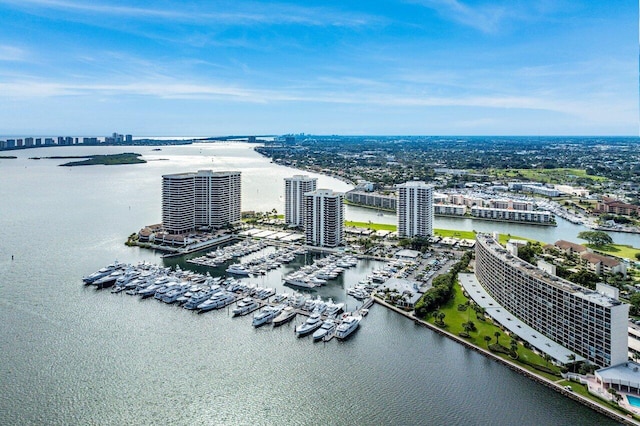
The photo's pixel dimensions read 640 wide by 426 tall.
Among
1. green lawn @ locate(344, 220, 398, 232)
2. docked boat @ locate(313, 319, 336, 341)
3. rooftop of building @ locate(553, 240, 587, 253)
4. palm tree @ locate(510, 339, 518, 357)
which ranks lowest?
docked boat @ locate(313, 319, 336, 341)

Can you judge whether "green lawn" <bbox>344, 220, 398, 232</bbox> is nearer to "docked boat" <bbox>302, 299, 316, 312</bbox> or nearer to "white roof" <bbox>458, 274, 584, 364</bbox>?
"white roof" <bbox>458, 274, 584, 364</bbox>

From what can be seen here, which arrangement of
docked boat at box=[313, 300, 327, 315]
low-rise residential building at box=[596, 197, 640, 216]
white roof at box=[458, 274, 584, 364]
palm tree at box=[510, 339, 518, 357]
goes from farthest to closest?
low-rise residential building at box=[596, 197, 640, 216] → docked boat at box=[313, 300, 327, 315] → palm tree at box=[510, 339, 518, 357] → white roof at box=[458, 274, 584, 364]

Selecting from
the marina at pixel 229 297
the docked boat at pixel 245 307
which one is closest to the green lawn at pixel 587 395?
the marina at pixel 229 297

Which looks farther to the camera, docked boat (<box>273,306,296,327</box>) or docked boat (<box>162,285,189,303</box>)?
docked boat (<box>162,285,189,303</box>)

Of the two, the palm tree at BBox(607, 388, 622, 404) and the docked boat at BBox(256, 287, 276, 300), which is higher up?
the docked boat at BBox(256, 287, 276, 300)

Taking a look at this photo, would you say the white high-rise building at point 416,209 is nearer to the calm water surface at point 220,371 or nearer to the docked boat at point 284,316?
the calm water surface at point 220,371

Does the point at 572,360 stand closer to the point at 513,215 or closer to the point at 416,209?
the point at 416,209

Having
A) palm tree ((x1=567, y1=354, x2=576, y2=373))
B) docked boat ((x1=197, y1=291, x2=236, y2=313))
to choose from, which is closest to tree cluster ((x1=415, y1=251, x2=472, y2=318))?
palm tree ((x1=567, y1=354, x2=576, y2=373))
